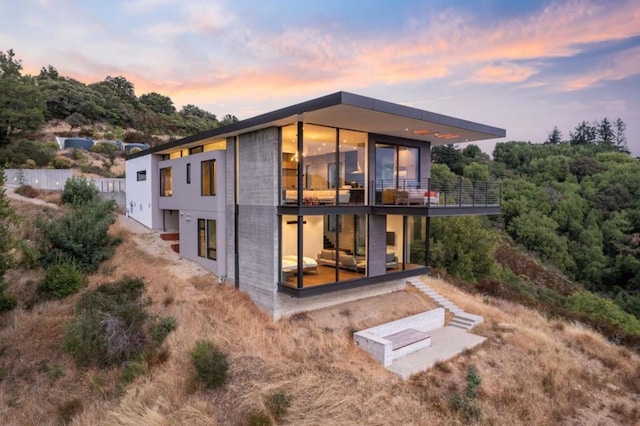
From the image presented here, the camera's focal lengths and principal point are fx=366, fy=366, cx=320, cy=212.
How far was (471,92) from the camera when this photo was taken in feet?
109

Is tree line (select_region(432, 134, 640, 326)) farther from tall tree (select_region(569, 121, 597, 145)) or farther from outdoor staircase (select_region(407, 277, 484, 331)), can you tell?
tall tree (select_region(569, 121, 597, 145))

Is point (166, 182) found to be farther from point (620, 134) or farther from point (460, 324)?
point (620, 134)

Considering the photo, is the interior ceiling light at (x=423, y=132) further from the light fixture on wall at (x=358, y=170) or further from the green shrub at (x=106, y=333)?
the green shrub at (x=106, y=333)

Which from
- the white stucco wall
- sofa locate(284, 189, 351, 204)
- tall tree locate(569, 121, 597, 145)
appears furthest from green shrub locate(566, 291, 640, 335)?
tall tree locate(569, 121, 597, 145)

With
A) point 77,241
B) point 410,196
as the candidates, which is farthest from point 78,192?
point 410,196

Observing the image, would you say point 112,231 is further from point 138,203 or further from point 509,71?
point 509,71

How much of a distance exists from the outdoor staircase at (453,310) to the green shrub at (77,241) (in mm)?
12455

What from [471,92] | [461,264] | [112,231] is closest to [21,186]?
[112,231]

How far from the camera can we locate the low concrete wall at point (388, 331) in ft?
31.9

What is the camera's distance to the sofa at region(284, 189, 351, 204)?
453 inches

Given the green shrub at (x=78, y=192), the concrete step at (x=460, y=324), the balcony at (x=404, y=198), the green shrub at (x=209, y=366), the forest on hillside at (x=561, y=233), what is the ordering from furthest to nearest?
the forest on hillside at (x=561, y=233) → the green shrub at (x=78, y=192) → the concrete step at (x=460, y=324) → the balcony at (x=404, y=198) → the green shrub at (x=209, y=366)

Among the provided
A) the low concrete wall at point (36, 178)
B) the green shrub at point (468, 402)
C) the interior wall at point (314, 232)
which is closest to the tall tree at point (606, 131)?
the interior wall at point (314, 232)

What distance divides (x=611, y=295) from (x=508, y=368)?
36.3 metres

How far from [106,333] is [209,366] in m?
3.05
